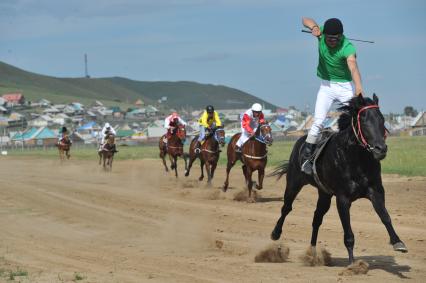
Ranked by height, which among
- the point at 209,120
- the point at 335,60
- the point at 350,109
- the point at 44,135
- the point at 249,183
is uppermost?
the point at 335,60

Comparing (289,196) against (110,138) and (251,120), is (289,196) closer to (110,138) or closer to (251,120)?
(251,120)

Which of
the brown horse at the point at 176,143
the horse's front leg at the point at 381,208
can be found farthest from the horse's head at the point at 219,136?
the horse's front leg at the point at 381,208

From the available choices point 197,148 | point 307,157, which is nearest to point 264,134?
point 197,148

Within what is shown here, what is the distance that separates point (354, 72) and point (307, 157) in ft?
5.35

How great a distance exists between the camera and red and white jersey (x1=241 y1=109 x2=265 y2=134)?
22.1m

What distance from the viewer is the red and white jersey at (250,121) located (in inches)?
869

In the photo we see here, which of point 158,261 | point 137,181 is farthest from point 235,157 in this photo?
point 158,261

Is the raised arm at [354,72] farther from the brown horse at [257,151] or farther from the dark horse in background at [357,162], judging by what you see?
the brown horse at [257,151]

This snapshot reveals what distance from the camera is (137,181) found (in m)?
29.2

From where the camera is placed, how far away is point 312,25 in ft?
39.0

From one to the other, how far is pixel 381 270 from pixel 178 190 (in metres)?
14.9

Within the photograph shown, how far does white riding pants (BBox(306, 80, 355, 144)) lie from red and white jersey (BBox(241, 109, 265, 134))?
9809 mm

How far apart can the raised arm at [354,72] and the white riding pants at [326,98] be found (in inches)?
11.7

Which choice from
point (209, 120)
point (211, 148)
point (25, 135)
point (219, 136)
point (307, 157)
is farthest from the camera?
point (25, 135)
